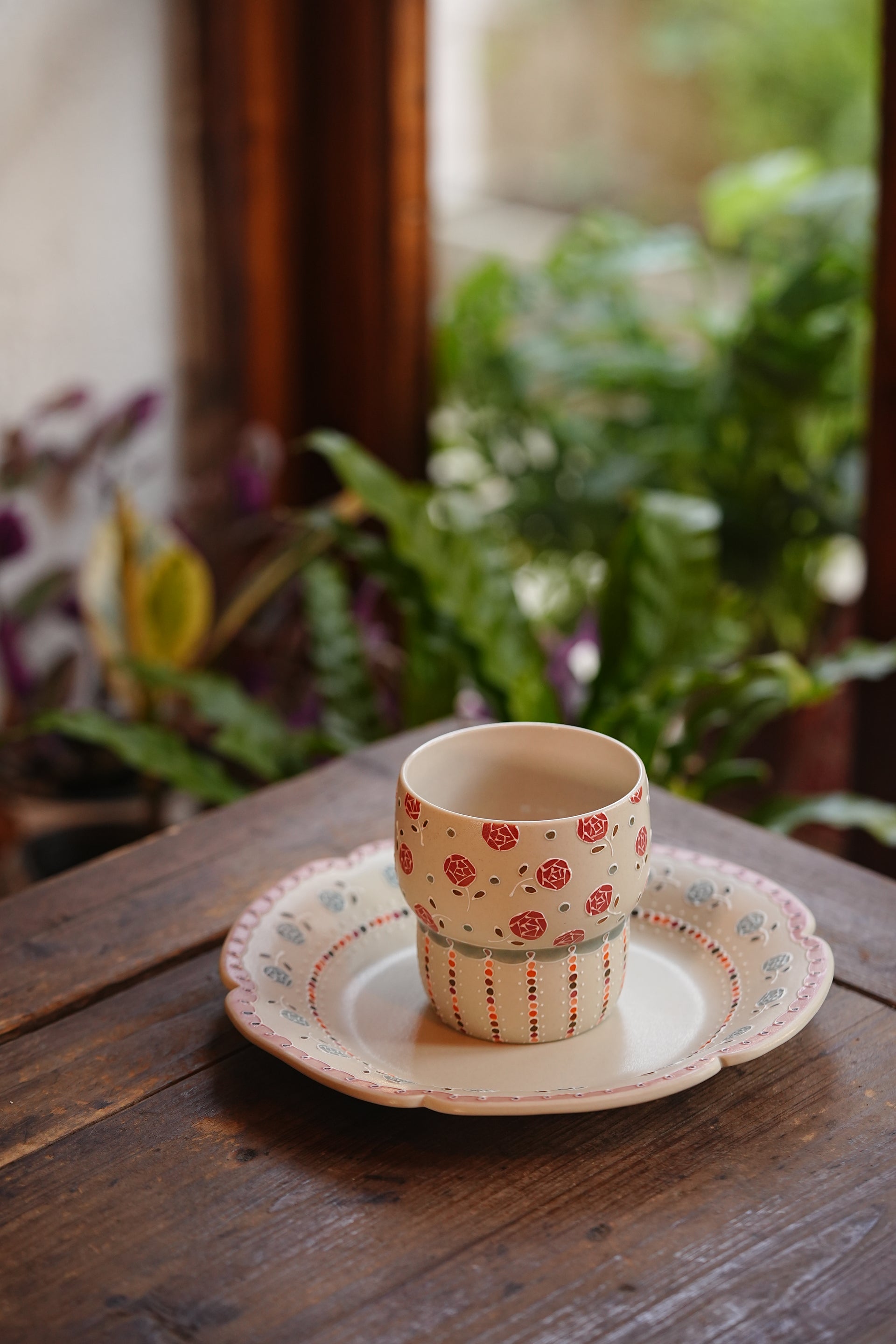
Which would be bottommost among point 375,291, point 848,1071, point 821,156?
point 848,1071

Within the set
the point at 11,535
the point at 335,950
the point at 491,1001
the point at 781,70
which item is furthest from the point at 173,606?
the point at 781,70

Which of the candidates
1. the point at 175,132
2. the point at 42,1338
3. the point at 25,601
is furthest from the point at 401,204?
the point at 42,1338

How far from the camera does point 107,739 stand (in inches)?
49.6

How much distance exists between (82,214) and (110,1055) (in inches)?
53.1

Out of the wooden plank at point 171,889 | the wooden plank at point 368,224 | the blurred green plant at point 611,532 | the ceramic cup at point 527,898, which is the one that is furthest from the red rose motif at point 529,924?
the wooden plank at point 368,224

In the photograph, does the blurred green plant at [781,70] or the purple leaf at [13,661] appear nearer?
the purple leaf at [13,661]

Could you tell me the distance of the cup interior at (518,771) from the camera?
0.71 m

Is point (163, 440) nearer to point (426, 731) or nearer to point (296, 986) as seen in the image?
point (426, 731)

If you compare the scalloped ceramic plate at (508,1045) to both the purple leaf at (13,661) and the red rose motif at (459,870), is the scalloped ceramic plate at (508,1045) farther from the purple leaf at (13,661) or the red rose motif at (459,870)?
the purple leaf at (13,661)

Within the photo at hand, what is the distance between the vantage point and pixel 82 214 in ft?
5.81

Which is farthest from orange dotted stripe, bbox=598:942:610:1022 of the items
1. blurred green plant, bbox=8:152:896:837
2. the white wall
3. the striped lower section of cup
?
the white wall

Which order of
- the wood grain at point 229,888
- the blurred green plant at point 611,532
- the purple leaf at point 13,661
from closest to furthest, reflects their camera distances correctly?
the wood grain at point 229,888 → the blurred green plant at point 611,532 → the purple leaf at point 13,661

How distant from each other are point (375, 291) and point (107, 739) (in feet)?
3.00

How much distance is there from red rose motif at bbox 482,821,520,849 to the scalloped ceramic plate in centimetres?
10
